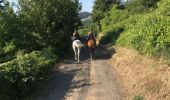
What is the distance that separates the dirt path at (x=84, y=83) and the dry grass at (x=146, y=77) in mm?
465

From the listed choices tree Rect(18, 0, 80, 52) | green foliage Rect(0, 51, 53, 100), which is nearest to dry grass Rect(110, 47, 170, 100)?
green foliage Rect(0, 51, 53, 100)

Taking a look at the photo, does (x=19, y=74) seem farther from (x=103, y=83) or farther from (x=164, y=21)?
(x=164, y=21)

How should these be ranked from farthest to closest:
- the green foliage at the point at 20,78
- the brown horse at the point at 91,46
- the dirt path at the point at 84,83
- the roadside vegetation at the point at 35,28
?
the roadside vegetation at the point at 35,28 < the brown horse at the point at 91,46 < the green foliage at the point at 20,78 < the dirt path at the point at 84,83

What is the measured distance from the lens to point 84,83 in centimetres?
1909

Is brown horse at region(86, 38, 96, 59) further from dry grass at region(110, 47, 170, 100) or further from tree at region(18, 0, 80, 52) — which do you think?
dry grass at region(110, 47, 170, 100)

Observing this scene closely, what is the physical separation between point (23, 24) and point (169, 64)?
16.4 m

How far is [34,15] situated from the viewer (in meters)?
30.9

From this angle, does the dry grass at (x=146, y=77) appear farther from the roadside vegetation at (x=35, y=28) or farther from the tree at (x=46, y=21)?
the tree at (x=46, y=21)

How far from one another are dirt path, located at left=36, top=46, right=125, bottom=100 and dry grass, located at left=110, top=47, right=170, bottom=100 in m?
0.47

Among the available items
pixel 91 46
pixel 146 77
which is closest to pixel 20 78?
pixel 146 77

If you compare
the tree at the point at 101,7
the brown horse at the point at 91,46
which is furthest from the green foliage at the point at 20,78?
the tree at the point at 101,7

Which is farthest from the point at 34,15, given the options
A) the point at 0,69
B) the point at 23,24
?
the point at 0,69

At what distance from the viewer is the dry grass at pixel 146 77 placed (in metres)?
15.1

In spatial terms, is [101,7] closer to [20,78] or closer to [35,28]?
[35,28]
